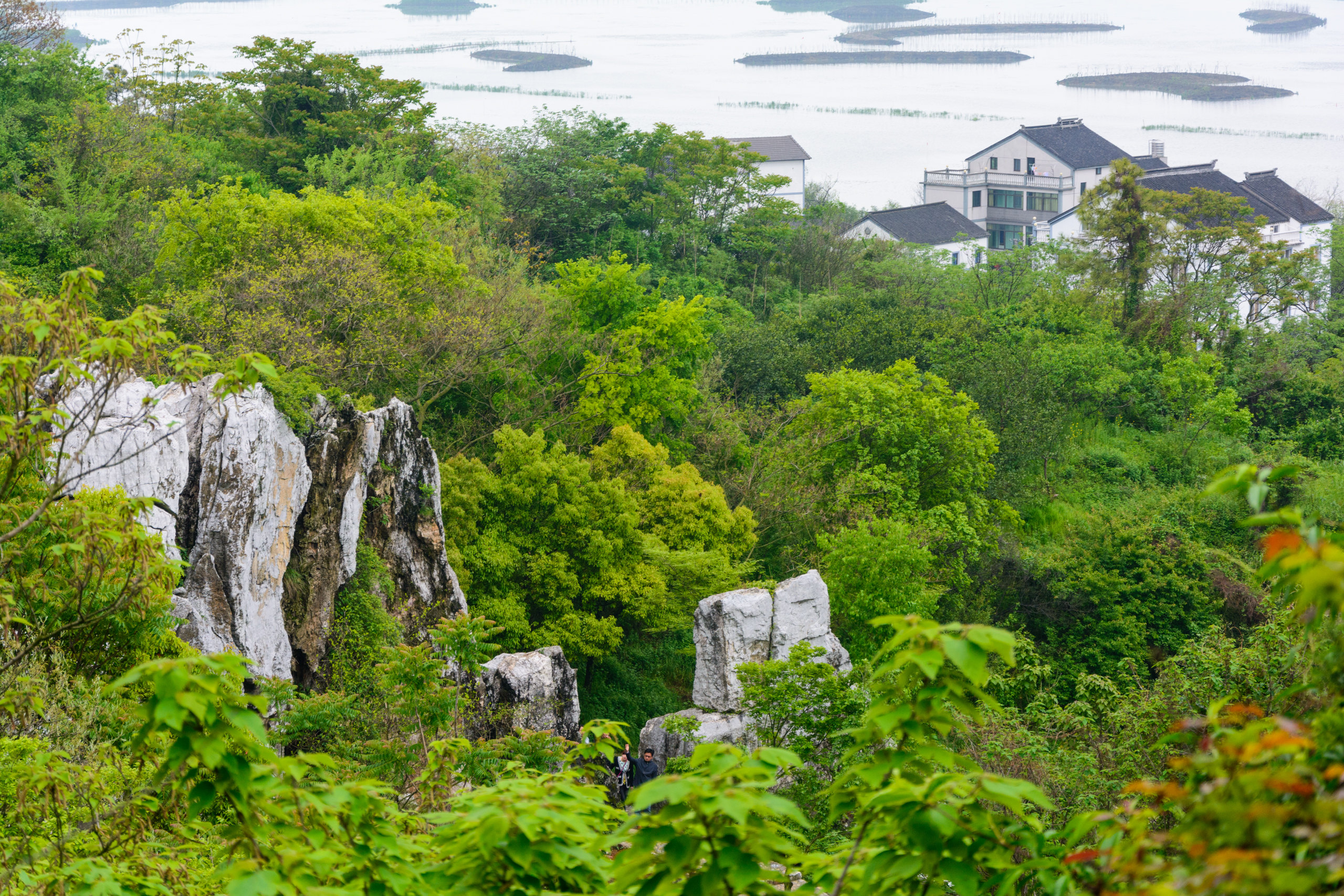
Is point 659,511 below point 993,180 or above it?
below

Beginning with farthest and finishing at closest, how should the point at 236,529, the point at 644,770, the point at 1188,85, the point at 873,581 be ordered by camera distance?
the point at 1188,85 → the point at 873,581 → the point at 644,770 → the point at 236,529

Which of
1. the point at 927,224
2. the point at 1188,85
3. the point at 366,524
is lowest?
the point at 927,224

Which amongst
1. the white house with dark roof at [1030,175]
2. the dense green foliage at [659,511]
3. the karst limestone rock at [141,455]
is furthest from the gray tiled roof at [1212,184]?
the karst limestone rock at [141,455]

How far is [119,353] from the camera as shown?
243 inches

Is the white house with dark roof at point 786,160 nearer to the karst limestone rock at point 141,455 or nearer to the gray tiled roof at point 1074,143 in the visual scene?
the gray tiled roof at point 1074,143

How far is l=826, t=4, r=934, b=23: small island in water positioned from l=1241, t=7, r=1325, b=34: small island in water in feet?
93.2

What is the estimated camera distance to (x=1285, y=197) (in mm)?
64438

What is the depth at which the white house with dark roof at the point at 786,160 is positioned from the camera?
72188 millimetres

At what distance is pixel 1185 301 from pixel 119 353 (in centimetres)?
4198

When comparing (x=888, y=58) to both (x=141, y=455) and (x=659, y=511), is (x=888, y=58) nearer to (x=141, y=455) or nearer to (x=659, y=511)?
(x=659, y=511)

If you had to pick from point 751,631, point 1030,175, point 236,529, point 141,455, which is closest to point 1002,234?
point 1030,175

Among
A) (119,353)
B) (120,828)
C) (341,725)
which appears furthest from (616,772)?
(119,353)

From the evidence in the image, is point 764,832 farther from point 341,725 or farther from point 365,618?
point 365,618

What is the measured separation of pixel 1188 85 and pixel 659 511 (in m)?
82.1
